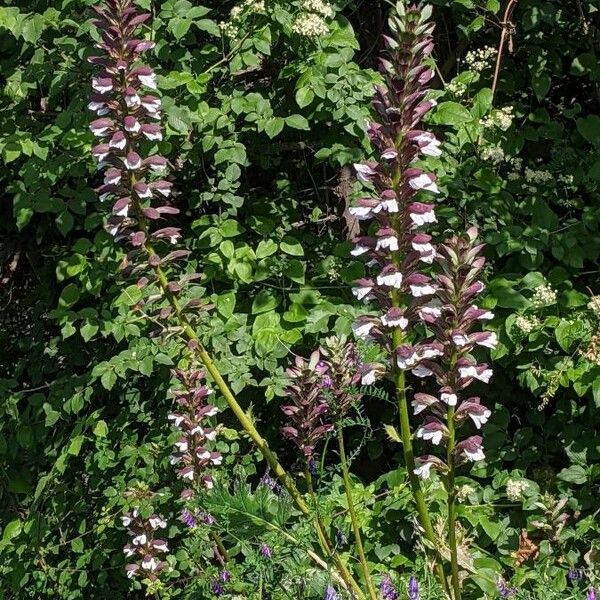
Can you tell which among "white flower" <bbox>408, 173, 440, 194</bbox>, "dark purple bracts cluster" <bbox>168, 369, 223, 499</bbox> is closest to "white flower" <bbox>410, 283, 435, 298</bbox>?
"white flower" <bbox>408, 173, 440, 194</bbox>

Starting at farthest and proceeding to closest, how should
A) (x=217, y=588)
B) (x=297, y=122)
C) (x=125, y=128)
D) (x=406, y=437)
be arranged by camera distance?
(x=297, y=122) < (x=217, y=588) < (x=125, y=128) < (x=406, y=437)

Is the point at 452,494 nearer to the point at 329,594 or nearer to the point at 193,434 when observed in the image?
the point at 329,594

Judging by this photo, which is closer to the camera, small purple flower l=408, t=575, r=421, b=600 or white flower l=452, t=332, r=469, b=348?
white flower l=452, t=332, r=469, b=348

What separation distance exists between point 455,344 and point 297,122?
1531 millimetres

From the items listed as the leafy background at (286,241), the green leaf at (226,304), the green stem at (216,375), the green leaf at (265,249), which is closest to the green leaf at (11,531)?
the leafy background at (286,241)

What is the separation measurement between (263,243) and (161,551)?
1221 mm

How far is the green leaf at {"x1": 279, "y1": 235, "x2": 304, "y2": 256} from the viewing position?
3592 mm

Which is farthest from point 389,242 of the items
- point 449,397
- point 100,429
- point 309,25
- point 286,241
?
point 100,429

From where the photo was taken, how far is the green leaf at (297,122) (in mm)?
3301

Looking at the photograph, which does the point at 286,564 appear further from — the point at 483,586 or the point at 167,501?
the point at 167,501

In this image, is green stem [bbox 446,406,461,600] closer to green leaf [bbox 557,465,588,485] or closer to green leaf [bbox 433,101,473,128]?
green leaf [bbox 557,465,588,485]

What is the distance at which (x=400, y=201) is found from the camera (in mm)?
2020

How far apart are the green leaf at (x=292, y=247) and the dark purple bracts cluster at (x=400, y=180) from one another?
153 centimetres

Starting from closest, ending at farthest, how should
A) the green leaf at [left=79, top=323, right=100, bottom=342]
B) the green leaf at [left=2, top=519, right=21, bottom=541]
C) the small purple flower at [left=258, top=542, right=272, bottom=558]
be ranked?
the small purple flower at [left=258, top=542, right=272, bottom=558]
the green leaf at [left=79, top=323, right=100, bottom=342]
the green leaf at [left=2, top=519, right=21, bottom=541]
